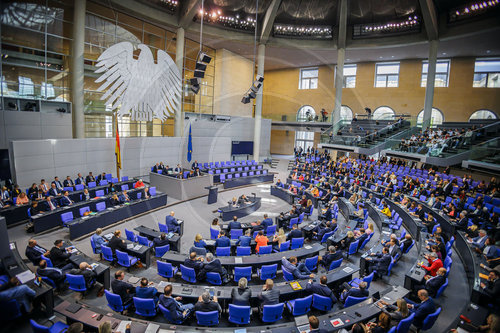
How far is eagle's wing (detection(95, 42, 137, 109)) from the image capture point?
51.8 feet

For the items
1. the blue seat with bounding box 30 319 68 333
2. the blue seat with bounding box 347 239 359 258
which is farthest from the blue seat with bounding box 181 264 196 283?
the blue seat with bounding box 347 239 359 258

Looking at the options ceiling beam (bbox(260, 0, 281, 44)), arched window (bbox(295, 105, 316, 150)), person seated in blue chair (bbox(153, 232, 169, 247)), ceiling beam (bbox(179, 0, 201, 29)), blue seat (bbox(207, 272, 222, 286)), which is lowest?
blue seat (bbox(207, 272, 222, 286))

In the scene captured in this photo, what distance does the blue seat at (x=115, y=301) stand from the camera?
16.6 ft

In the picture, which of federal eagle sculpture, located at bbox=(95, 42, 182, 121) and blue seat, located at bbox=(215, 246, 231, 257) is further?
federal eagle sculpture, located at bbox=(95, 42, 182, 121)

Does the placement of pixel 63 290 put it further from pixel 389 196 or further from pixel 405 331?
pixel 389 196

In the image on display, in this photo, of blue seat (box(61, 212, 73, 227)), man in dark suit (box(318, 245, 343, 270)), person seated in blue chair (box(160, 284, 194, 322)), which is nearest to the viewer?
person seated in blue chair (box(160, 284, 194, 322))

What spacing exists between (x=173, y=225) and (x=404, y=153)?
51.2 feet

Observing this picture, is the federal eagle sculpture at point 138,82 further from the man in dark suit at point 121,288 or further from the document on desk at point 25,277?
the man in dark suit at point 121,288

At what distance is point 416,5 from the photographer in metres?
21.0

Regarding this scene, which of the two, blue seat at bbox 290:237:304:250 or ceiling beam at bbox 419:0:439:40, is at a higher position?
ceiling beam at bbox 419:0:439:40

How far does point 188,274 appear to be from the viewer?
635 centimetres

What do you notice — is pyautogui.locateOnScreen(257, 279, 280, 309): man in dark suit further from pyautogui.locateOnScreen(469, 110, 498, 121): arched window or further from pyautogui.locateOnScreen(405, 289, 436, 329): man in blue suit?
pyautogui.locateOnScreen(469, 110, 498, 121): arched window

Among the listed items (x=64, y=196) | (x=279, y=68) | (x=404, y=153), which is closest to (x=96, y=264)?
(x=64, y=196)

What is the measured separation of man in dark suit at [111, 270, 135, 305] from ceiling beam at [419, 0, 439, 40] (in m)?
24.1
